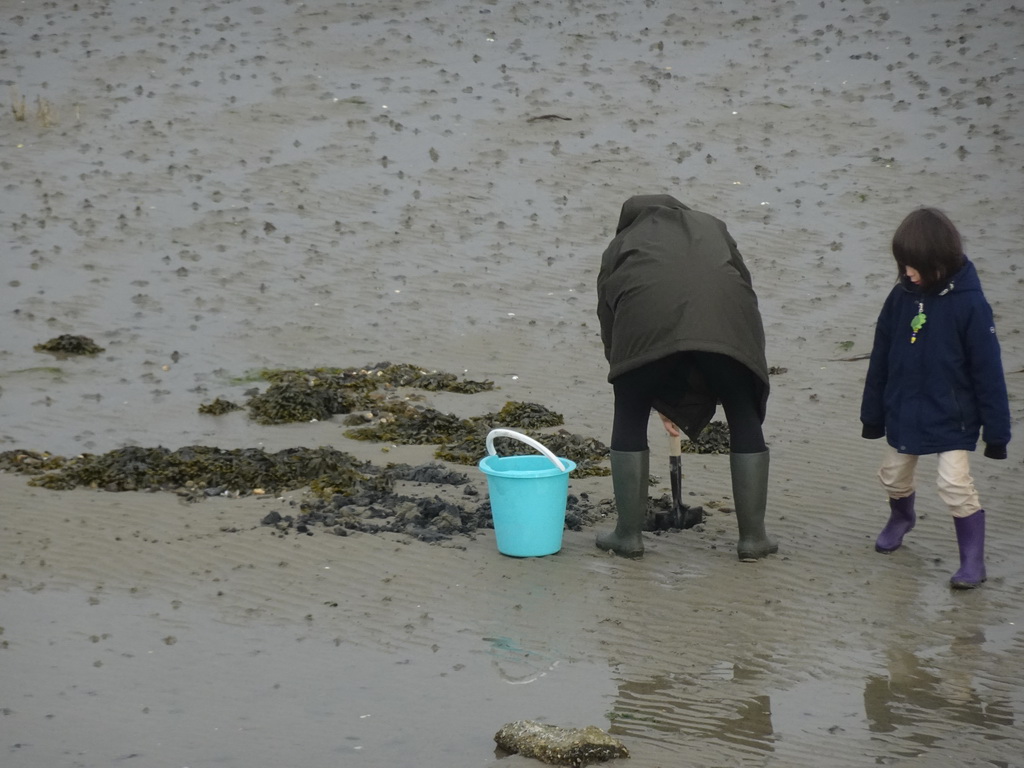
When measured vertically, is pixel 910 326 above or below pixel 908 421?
above

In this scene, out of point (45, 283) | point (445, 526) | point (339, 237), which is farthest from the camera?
point (339, 237)

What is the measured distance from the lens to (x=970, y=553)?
233 inches

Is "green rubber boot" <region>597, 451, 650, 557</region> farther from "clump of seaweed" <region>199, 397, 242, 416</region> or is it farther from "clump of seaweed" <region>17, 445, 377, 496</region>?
"clump of seaweed" <region>199, 397, 242, 416</region>

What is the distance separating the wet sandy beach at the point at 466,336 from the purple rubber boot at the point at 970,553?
0.34ft

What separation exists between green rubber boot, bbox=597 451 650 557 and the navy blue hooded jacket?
1198mm

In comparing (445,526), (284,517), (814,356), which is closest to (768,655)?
(445,526)

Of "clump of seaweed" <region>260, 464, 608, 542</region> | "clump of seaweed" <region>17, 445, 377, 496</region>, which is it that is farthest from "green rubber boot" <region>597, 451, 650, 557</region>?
"clump of seaweed" <region>17, 445, 377, 496</region>

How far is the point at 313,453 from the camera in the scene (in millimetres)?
7887

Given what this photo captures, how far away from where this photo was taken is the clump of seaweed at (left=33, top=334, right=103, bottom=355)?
1057 centimetres

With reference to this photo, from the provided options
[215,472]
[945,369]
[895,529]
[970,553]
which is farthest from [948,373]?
[215,472]

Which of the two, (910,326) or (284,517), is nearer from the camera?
(910,326)

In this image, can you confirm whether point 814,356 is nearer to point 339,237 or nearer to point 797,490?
point 797,490

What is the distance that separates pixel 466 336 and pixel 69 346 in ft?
10.9

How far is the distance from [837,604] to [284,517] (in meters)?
2.97
